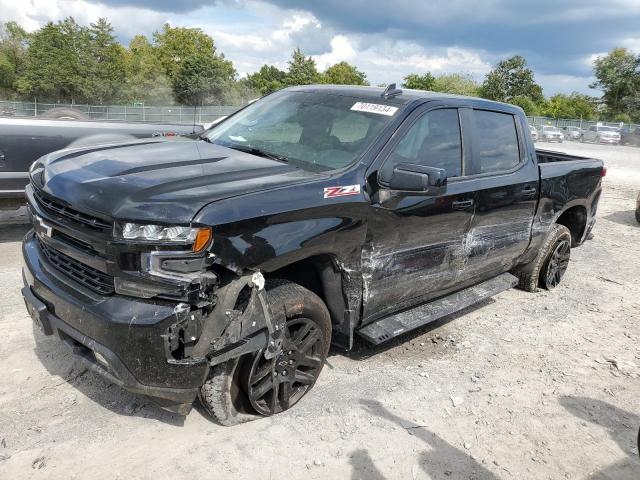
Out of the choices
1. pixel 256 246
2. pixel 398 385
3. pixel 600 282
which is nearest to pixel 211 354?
pixel 256 246

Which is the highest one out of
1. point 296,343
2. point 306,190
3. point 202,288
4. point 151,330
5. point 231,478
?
point 306,190

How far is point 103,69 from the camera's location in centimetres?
5594

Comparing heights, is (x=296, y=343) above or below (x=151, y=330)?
below

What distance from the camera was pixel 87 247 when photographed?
2811 millimetres

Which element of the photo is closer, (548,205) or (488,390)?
(488,390)

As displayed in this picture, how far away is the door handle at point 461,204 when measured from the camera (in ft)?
13.3

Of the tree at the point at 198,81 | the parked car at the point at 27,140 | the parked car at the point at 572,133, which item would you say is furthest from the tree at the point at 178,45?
the parked car at the point at 27,140

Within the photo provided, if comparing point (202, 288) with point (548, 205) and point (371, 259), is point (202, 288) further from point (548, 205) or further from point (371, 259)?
point (548, 205)

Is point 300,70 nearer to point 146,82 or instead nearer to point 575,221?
point 146,82

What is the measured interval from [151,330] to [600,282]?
5.76 meters

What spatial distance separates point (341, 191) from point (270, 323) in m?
0.90

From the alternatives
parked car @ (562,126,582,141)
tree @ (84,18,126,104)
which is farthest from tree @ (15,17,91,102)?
parked car @ (562,126,582,141)

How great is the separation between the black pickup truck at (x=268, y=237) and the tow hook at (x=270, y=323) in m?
0.01

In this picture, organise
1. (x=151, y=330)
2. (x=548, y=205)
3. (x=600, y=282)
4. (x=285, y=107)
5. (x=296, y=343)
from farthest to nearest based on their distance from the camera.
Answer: (x=600, y=282)
(x=548, y=205)
(x=285, y=107)
(x=296, y=343)
(x=151, y=330)
